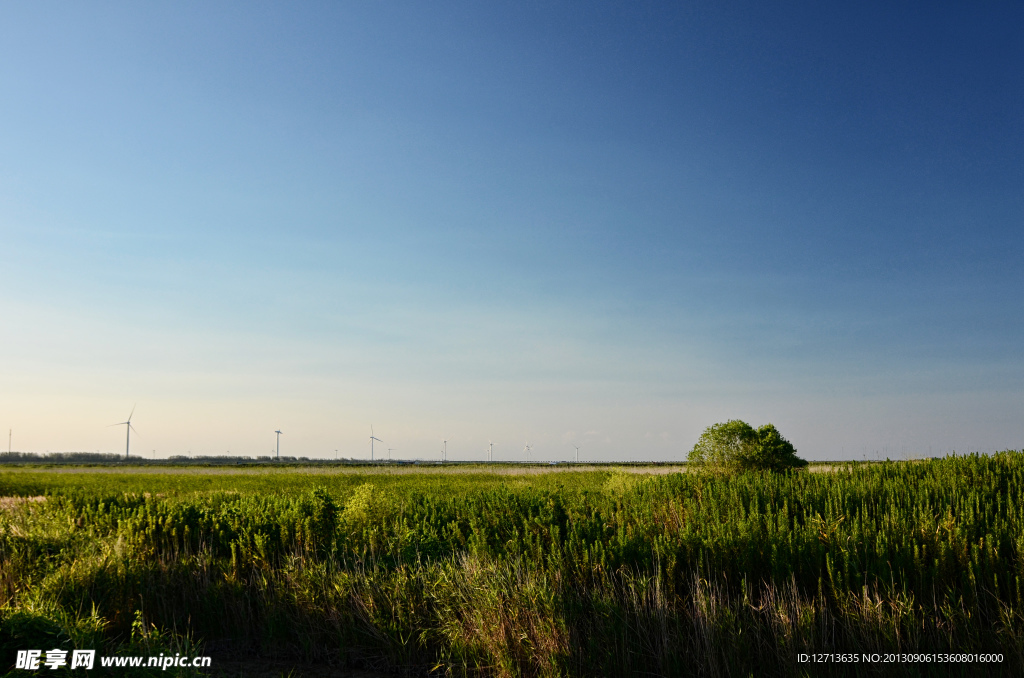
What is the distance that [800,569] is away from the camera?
A: 27.4 ft

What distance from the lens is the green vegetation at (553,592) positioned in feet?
23.4

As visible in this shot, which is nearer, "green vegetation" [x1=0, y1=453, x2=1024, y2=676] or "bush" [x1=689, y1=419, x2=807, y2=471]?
"green vegetation" [x1=0, y1=453, x2=1024, y2=676]

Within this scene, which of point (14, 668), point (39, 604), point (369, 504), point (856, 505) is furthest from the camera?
point (369, 504)

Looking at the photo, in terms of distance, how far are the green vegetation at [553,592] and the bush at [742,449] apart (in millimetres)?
7817

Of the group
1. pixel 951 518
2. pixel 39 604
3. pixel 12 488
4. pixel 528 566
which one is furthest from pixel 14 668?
pixel 12 488

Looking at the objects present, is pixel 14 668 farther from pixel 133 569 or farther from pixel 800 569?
pixel 800 569

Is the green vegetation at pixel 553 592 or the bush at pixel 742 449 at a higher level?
the bush at pixel 742 449

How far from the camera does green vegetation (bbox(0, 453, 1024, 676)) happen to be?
714cm

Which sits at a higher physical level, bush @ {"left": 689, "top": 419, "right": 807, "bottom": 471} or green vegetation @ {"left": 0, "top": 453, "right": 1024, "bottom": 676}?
bush @ {"left": 689, "top": 419, "right": 807, "bottom": 471}

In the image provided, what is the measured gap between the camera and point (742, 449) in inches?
842

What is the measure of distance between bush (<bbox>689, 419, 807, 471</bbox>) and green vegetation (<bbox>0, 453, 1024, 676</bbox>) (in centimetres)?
782

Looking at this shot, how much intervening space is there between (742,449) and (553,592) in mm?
15357

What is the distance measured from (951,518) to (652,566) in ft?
16.1

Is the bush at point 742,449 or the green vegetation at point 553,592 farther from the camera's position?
the bush at point 742,449
